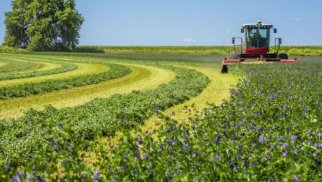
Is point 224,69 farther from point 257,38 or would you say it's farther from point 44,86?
point 44,86

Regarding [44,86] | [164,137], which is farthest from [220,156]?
[44,86]

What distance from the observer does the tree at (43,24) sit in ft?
289

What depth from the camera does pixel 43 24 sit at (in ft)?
284

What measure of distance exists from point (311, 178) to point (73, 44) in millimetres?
89695

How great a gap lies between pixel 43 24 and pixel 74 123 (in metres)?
78.2

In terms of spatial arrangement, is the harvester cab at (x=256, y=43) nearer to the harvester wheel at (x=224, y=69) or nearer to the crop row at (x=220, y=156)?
the harvester wheel at (x=224, y=69)

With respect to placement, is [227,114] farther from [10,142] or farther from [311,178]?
[10,142]

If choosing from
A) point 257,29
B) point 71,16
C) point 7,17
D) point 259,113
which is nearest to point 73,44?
point 71,16

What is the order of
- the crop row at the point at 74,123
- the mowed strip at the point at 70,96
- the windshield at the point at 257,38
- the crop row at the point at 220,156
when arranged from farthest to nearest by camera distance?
the windshield at the point at 257,38 → the mowed strip at the point at 70,96 → the crop row at the point at 74,123 → the crop row at the point at 220,156

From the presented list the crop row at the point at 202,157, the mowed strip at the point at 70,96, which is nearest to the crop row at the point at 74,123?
the crop row at the point at 202,157

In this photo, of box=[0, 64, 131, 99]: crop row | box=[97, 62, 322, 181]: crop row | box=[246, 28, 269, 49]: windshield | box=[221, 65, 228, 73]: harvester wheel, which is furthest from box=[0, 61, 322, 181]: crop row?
box=[246, 28, 269, 49]: windshield

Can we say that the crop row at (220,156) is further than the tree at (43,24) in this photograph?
No

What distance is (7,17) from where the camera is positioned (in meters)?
92.8

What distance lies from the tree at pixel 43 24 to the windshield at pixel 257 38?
59.1 metres
